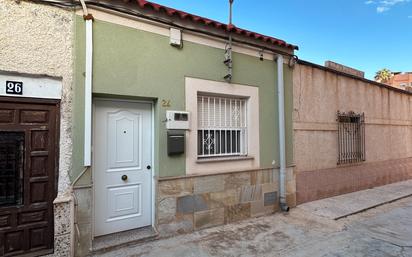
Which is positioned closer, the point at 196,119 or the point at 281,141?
the point at 196,119

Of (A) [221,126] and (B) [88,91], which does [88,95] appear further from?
(A) [221,126]

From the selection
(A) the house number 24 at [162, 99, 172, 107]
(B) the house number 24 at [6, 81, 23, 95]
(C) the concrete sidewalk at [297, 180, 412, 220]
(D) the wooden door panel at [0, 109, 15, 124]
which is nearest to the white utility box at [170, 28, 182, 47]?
(A) the house number 24 at [162, 99, 172, 107]

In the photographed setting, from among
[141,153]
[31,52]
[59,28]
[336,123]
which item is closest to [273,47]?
[336,123]

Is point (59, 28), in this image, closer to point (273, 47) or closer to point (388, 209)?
point (273, 47)

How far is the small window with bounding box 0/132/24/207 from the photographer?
10.9ft

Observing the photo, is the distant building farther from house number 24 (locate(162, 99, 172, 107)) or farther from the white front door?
the white front door

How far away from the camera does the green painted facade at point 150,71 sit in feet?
12.1

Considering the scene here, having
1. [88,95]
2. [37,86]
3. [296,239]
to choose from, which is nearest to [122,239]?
[88,95]

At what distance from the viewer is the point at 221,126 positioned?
5.21 meters

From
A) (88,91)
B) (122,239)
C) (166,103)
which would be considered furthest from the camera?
(166,103)

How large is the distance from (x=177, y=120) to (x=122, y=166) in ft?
4.05

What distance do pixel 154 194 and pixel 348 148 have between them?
19.9ft

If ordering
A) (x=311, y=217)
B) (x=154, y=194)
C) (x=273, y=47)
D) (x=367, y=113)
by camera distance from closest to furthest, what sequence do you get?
(x=154, y=194)
(x=311, y=217)
(x=273, y=47)
(x=367, y=113)

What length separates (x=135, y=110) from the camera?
4426 millimetres
